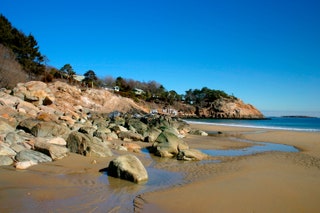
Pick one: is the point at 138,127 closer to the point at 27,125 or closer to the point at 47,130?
the point at 47,130

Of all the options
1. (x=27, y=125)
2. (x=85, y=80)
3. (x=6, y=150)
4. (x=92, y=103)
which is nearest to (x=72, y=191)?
(x=6, y=150)

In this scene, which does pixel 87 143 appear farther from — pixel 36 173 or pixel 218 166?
pixel 218 166

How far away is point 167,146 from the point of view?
45.0ft

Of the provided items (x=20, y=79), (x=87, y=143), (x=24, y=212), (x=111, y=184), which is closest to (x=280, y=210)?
(x=111, y=184)

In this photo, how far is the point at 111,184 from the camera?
7.77 m

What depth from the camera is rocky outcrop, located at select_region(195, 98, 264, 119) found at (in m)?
117

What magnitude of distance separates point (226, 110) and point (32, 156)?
4517 inches

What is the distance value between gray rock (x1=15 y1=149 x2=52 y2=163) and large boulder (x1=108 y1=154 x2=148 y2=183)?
265 cm

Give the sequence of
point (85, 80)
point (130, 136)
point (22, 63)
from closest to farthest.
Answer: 1. point (130, 136)
2. point (22, 63)
3. point (85, 80)

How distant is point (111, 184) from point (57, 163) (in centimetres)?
291

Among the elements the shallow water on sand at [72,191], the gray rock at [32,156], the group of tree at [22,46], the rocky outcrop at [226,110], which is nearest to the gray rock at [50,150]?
the gray rock at [32,156]

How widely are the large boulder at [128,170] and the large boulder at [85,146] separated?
9.11ft

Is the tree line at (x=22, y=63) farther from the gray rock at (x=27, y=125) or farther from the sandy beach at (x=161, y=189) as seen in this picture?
the sandy beach at (x=161, y=189)

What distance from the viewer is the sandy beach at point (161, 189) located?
6.12m
